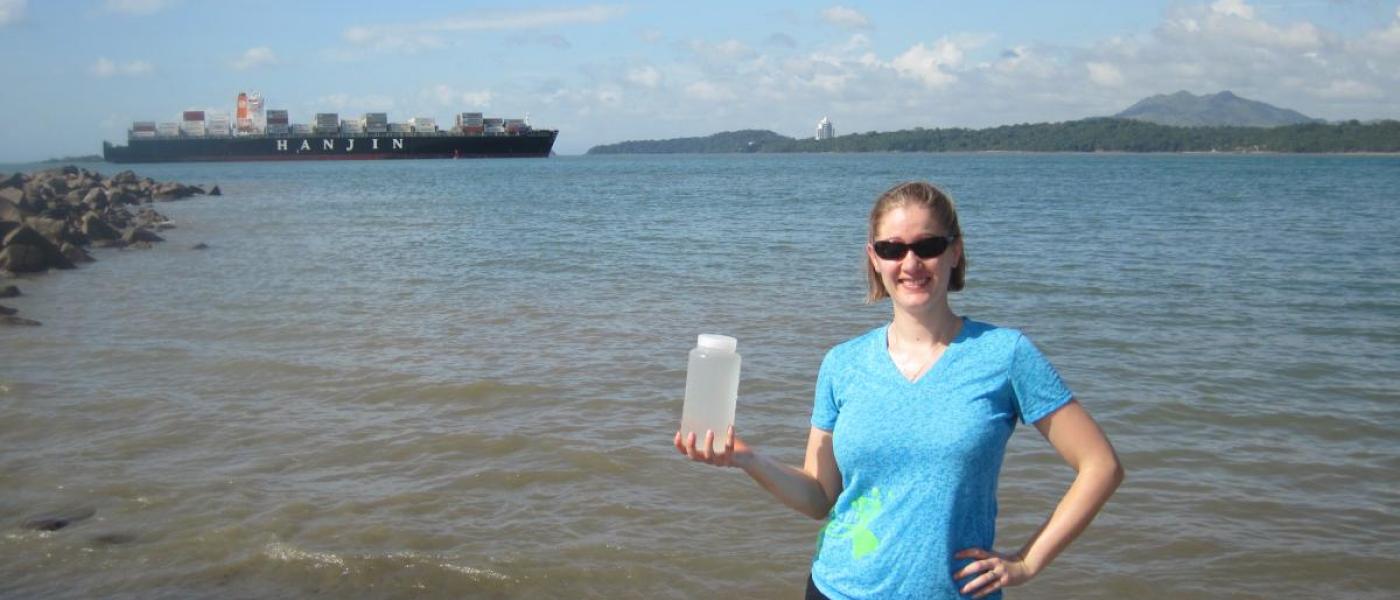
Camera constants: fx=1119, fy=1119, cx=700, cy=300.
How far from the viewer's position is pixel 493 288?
16688 mm

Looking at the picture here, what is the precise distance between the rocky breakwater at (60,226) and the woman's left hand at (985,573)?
1294 centimetres

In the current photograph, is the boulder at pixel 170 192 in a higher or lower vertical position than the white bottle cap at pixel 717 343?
lower

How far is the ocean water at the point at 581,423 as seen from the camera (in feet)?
18.1

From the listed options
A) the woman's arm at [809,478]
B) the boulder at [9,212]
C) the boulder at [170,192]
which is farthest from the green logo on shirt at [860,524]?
the boulder at [170,192]

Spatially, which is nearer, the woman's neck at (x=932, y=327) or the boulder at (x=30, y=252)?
the woman's neck at (x=932, y=327)

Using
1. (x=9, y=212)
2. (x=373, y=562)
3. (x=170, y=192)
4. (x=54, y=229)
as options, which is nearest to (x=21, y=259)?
(x=54, y=229)

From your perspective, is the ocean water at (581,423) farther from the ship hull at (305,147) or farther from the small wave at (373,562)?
the ship hull at (305,147)

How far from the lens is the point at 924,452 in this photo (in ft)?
8.05

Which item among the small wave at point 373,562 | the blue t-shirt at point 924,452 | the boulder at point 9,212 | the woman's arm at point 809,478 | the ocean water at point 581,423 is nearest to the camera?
the blue t-shirt at point 924,452

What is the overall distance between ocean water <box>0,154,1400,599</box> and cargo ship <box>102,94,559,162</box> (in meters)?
95.1

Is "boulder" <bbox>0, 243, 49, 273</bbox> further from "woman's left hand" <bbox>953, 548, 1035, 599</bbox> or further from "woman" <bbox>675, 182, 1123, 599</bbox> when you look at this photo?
"woman's left hand" <bbox>953, 548, 1035, 599</bbox>

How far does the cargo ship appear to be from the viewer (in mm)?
110438

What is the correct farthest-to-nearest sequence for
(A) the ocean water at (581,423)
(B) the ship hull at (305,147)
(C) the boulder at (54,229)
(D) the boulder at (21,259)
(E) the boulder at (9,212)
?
(B) the ship hull at (305,147) → (C) the boulder at (54,229) → (E) the boulder at (9,212) → (D) the boulder at (21,259) → (A) the ocean water at (581,423)

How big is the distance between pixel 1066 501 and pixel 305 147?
116032 mm
